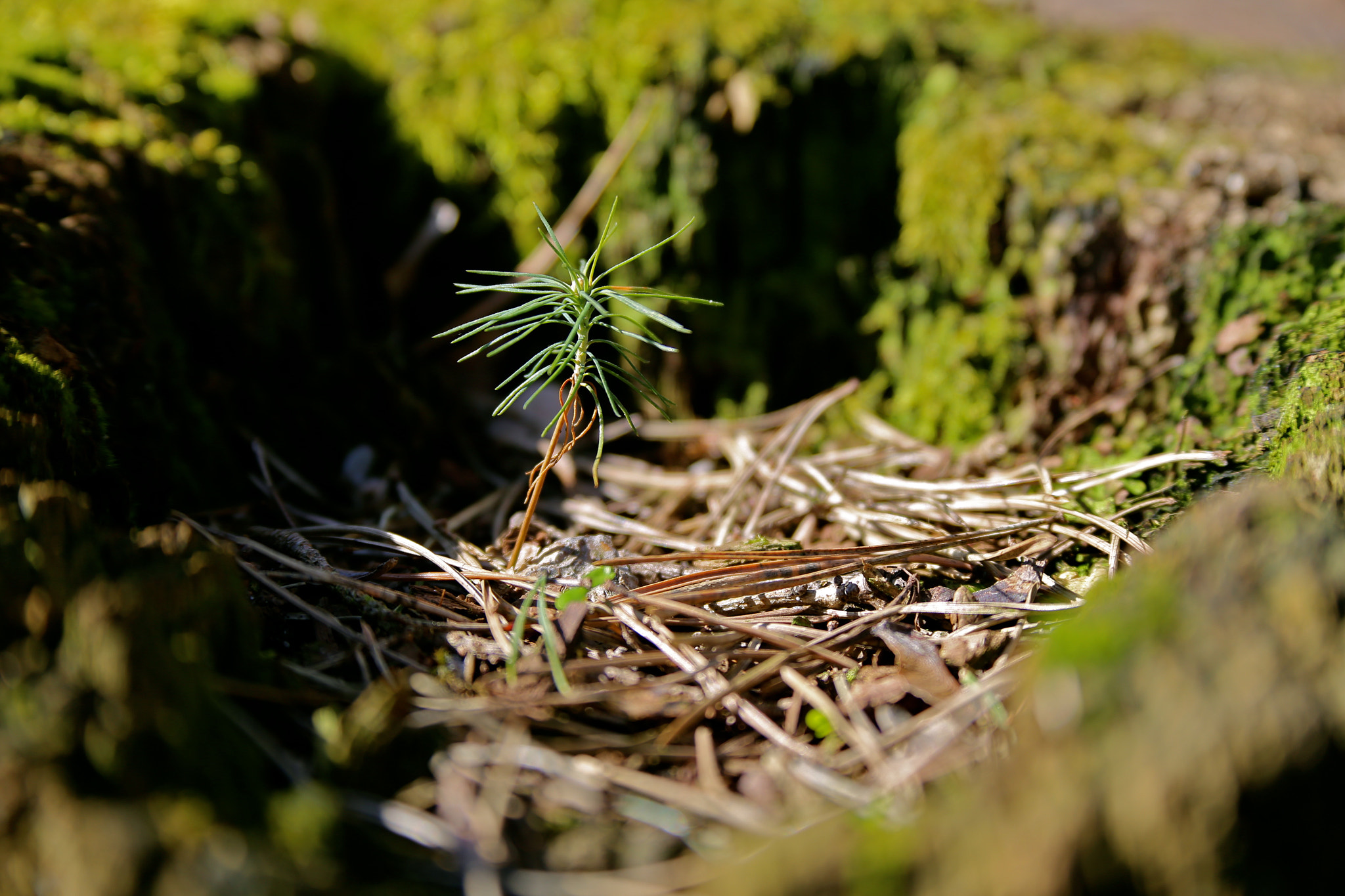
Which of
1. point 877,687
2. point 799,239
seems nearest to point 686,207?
point 799,239

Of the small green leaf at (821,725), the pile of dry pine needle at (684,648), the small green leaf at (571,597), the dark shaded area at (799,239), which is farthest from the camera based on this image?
the dark shaded area at (799,239)

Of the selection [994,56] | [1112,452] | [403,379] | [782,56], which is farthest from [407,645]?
[994,56]

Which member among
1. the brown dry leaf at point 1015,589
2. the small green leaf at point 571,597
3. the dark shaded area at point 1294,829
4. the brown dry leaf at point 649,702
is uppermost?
the dark shaded area at point 1294,829

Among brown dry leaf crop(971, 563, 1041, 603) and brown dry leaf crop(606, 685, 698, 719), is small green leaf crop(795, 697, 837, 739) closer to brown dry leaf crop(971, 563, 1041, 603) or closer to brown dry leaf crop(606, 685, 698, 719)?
brown dry leaf crop(606, 685, 698, 719)

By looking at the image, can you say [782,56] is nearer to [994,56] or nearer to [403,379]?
[994,56]

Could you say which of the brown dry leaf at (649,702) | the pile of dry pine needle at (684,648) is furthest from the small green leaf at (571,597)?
the brown dry leaf at (649,702)

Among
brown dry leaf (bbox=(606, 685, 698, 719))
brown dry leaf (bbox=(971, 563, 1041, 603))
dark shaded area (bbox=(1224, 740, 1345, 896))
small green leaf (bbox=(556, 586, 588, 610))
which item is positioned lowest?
brown dry leaf (bbox=(606, 685, 698, 719))

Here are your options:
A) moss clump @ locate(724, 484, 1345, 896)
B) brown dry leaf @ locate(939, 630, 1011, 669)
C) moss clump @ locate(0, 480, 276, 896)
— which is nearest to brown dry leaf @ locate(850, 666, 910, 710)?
brown dry leaf @ locate(939, 630, 1011, 669)

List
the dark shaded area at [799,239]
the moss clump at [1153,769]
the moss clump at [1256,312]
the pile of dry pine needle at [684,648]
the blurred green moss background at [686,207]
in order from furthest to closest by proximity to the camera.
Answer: the dark shaded area at [799,239], the blurred green moss background at [686,207], the moss clump at [1256,312], the pile of dry pine needle at [684,648], the moss clump at [1153,769]

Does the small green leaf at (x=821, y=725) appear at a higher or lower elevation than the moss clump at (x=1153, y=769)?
lower

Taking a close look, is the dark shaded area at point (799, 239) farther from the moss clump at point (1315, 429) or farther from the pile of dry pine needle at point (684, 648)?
the moss clump at point (1315, 429)
